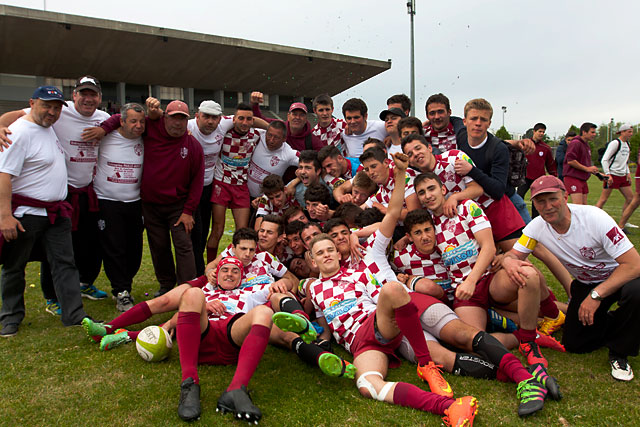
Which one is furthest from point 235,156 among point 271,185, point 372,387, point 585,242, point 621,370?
point 621,370

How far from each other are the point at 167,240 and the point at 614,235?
453cm

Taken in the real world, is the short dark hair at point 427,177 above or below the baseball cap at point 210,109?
below

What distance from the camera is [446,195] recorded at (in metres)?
4.39

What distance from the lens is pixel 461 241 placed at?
3.79m

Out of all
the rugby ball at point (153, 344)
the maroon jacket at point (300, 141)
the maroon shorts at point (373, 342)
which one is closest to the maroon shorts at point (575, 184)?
the maroon jacket at point (300, 141)

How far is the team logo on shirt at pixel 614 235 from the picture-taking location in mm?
3153

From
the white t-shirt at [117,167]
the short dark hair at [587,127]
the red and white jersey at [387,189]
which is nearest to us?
the red and white jersey at [387,189]

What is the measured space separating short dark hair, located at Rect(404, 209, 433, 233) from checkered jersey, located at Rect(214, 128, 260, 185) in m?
2.75

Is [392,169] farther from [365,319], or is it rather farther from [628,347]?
[628,347]

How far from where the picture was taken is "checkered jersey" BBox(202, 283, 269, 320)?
372 centimetres

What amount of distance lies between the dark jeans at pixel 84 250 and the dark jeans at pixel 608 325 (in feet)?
16.6

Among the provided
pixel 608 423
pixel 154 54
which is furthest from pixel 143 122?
pixel 154 54

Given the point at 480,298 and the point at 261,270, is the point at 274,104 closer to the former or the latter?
the point at 261,270

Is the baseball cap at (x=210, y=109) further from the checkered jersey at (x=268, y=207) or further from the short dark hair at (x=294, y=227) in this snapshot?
the short dark hair at (x=294, y=227)
